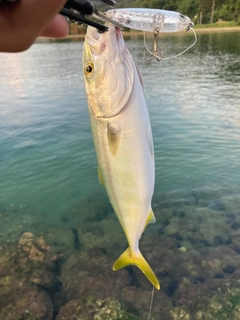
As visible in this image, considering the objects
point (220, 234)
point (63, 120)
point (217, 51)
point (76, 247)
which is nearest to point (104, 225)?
point (76, 247)

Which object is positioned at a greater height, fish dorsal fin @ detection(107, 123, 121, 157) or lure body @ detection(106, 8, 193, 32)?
lure body @ detection(106, 8, 193, 32)

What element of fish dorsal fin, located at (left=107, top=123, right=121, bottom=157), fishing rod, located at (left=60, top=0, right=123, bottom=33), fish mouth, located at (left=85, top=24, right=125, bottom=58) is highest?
fishing rod, located at (left=60, top=0, right=123, bottom=33)

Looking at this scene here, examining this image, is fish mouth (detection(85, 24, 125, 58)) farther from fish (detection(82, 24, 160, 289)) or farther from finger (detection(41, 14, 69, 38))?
finger (detection(41, 14, 69, 38))

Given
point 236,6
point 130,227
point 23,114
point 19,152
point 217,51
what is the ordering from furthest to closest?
point 236,6
point 217,51
point 23,114
point 19,152
point 130,227

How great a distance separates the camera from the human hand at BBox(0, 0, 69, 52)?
1.17 m

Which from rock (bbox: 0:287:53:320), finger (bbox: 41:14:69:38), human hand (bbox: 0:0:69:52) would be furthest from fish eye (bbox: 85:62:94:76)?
rock (bbox: 0:287:53:320)

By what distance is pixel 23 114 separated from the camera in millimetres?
13648

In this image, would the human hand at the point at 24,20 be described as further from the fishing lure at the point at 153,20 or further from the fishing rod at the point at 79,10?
the fishing lure at the point at 153,20

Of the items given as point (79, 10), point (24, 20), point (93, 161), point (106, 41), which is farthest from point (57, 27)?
point (93, 161)

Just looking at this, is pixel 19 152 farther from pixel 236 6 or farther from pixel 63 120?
pixel 236 6

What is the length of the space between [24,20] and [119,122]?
121 centimetres

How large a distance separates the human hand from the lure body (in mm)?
1311

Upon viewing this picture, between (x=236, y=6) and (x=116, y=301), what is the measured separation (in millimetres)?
70784

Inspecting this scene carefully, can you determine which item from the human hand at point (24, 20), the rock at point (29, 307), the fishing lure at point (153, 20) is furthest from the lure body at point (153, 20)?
the rock at point (29, 307)
